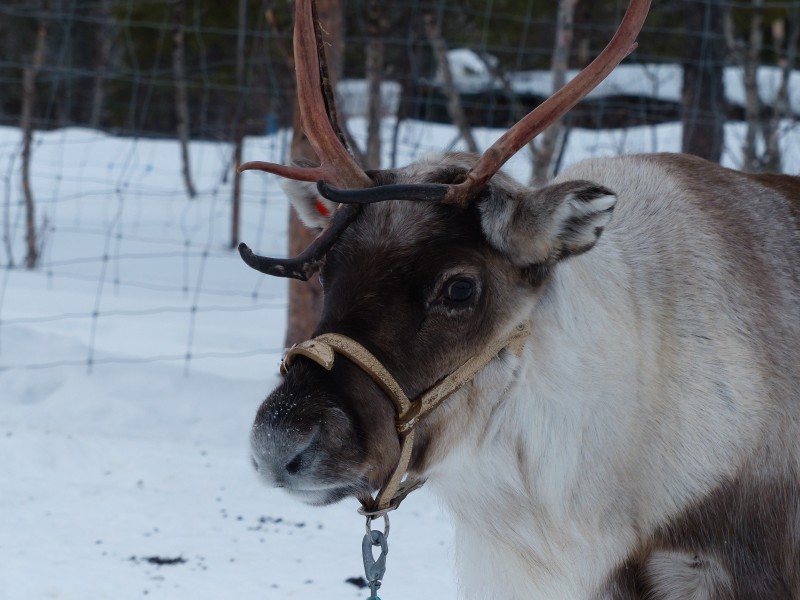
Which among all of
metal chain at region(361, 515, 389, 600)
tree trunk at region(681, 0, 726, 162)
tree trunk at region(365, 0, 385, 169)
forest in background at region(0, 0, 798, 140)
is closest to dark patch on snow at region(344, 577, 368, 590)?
metal chain at region(361, 515, 389, 600)

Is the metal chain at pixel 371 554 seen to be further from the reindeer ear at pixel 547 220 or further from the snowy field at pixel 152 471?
the snowy field at pixel 152 471

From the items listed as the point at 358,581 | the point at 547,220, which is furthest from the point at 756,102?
the point at 547,220

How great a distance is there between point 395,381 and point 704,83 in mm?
7994

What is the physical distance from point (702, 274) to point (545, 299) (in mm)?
446

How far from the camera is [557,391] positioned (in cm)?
232

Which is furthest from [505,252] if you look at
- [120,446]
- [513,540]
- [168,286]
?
[168,286]

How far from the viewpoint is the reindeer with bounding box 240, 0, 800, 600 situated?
2076 mm

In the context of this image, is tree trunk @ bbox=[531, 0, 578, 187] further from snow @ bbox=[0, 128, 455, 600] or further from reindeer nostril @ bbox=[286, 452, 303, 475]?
reindeer nostril @ bbox=[286, 452, 303, 475]

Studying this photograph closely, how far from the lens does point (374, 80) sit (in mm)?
7770

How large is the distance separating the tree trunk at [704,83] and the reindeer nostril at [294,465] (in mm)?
5945

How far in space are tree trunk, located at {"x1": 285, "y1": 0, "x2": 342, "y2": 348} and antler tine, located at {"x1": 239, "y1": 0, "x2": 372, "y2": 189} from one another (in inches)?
113

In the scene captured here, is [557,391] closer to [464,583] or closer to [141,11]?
[464,583]

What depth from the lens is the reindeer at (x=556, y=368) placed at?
6.81 feet

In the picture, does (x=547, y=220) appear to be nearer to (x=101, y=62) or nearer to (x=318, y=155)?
(x=318, y=155)
